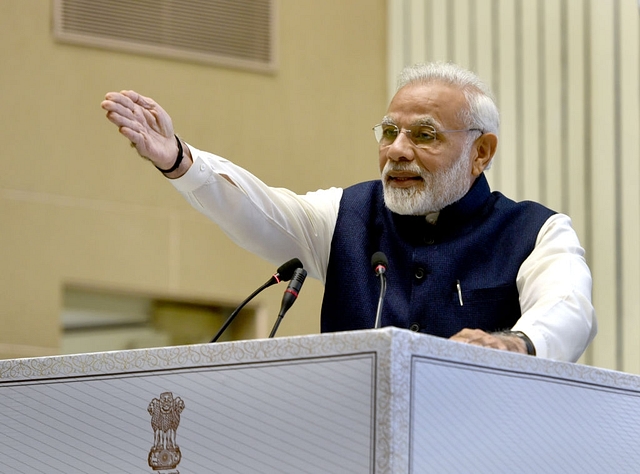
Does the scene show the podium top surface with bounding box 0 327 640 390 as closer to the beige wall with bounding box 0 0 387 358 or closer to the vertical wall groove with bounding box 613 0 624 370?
the vertical wall groove with bounding box 613 0 624 370

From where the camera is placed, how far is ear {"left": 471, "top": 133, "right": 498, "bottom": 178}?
3.72 meters

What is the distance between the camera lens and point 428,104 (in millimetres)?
3594

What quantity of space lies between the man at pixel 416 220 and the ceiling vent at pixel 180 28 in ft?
11.4

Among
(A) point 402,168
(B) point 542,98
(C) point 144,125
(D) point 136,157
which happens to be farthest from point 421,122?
(D) point 136,157

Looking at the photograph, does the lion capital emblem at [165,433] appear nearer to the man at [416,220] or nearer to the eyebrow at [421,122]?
the man at [416,220]

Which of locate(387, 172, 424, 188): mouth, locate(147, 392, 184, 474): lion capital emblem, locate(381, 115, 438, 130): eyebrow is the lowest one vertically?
locate(147, 392, 184, 474): lion capital emblem

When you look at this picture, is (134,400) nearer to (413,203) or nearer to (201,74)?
(413,203)

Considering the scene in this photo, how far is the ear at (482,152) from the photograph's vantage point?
3.72 m

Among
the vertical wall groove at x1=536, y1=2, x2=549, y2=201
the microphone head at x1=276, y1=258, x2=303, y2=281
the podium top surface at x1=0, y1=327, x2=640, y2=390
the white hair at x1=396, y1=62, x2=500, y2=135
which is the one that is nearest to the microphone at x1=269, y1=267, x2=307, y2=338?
the microphone head at x1=276, y1=258, x2=303, y2=281

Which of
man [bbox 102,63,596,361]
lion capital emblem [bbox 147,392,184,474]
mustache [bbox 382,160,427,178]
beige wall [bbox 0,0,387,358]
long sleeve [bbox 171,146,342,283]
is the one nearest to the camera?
lion capital emblem [bbox 147,392,184,474]

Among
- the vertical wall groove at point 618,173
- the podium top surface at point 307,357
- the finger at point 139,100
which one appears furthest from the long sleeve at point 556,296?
the vertical wall groove at point 618,173

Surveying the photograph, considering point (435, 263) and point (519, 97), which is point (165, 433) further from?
point (519, 97)

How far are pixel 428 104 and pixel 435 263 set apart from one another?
0.49 m

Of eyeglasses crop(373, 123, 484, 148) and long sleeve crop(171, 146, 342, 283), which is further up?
eyeglasses crop(373, 123, 484, 148)
